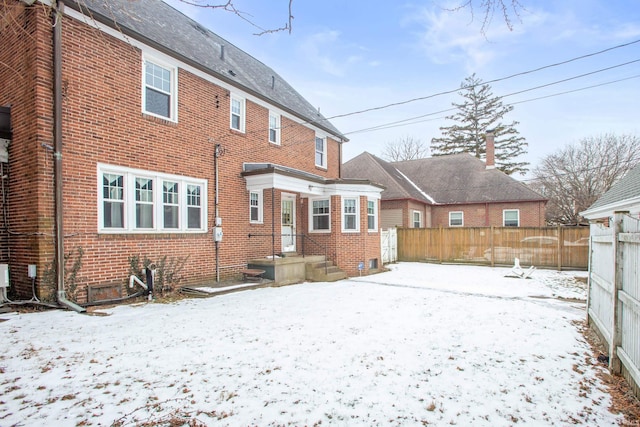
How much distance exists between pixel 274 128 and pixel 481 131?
1325 inches

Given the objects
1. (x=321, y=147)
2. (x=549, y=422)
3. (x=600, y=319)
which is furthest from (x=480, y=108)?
(x=549, y=422)

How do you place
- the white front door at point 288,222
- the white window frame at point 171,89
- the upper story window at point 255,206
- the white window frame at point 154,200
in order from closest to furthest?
the white window frame at point 154,200 → the white window frame at point 171,89 → the upper story window at point 255,206 → the white front door at point 288,222

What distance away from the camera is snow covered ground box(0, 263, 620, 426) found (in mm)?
3074

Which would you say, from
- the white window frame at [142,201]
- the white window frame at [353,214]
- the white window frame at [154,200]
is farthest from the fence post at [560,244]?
the white window frame at [142,201]

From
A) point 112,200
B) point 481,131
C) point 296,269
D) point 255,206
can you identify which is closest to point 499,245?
point 296,269

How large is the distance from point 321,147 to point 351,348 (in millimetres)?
11825

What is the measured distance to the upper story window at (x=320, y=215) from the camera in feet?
43.5

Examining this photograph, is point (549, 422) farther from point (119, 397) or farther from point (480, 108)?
point (480, 108)

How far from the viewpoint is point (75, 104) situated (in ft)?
23.5

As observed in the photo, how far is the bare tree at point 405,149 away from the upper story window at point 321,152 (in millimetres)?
29004

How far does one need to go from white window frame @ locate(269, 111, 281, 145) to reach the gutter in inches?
257

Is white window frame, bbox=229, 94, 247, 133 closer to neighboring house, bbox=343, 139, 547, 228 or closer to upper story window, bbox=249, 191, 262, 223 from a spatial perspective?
upper story window, bbox=249, 191, 262, 223

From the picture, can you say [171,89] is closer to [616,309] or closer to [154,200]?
[154,200]

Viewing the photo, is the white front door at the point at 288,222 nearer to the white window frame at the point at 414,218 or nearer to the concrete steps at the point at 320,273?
the concrete steps at the point at 320,273
